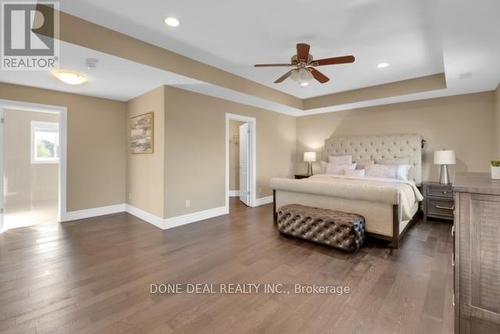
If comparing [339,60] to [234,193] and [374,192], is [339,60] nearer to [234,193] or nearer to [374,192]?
[374,192]

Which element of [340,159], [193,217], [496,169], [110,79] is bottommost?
[193,217]

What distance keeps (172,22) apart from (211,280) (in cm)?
292

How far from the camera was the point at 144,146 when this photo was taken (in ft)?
14.8

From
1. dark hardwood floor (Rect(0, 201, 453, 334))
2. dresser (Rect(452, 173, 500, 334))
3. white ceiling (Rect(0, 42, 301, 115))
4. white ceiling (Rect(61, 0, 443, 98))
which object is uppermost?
white ceiling (Rect(61, 0, 443, 98))

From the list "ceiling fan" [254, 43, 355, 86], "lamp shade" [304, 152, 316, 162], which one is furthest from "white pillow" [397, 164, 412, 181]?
"ceiling fan" [254, 43, 355, 86]

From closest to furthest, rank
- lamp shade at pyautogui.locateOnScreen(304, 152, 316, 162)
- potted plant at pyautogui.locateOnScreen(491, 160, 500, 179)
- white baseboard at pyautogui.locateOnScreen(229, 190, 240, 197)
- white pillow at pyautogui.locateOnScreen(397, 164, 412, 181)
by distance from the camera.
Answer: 1. potted plant at pyautogui.locateOnScreen(491, 160, 500, 179)
2. white pillow at pyautogui.locateOnScreen(397, 164, 412, 181)
3. lamp shade at pyautogui.locateOnScreen(304, 152, 316, 162)
4. white baseboard at pyautogui.locateOnScreen(229, 190, 240, 197)

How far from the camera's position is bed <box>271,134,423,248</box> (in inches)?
122

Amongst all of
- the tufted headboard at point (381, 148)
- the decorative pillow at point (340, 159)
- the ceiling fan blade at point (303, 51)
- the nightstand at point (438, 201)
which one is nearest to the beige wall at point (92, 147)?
the ceiling fan blade at point (303, 51)

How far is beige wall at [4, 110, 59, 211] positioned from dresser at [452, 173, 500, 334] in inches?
301

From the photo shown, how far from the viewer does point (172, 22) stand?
269 centimetres

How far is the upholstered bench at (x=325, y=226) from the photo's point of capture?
9.66 ft

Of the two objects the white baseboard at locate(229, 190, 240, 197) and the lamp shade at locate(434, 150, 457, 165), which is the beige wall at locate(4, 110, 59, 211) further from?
the lamp shade at locate(434, 150, 457, 165)

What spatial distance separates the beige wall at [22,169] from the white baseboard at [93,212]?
76.5 inches

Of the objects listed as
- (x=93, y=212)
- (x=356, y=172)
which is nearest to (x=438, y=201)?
(x=356, y=172)
